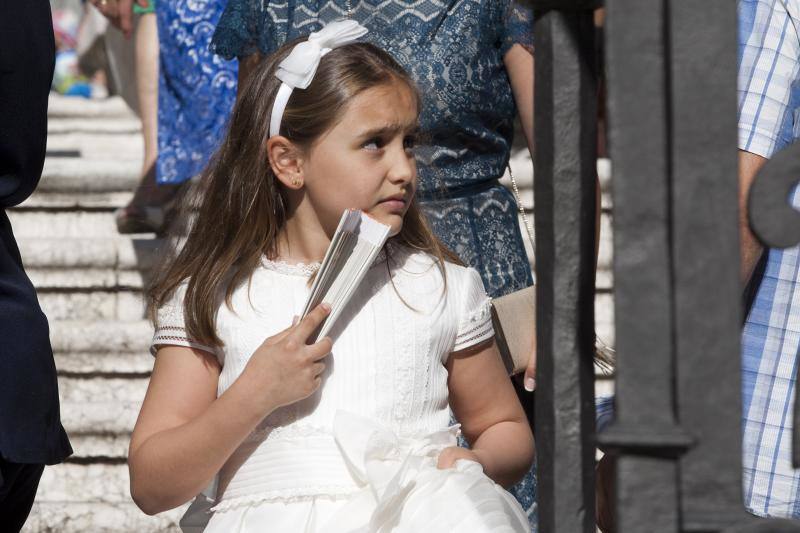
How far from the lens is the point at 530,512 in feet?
9.32

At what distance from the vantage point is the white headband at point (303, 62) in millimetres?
2404

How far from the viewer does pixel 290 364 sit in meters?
2.08

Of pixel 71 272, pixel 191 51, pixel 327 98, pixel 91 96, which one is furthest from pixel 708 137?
pixel 91 96

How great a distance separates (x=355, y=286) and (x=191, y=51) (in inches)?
114

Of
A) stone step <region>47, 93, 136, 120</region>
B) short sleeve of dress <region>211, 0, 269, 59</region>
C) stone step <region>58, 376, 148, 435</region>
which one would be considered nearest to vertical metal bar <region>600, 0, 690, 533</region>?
short sleeve of dress <region>211, 0, 269, 59</region>

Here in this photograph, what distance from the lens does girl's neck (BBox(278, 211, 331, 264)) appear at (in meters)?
2.42

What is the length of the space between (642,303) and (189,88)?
3.93 m

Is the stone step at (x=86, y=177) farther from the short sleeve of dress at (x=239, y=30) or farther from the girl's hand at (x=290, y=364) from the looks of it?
the girl's hand at (x=290, y=364)

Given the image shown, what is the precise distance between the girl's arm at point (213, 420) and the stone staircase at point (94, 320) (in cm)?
180

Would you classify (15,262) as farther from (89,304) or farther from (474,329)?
(89,304)

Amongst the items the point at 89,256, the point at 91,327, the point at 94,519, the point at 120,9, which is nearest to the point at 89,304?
the point at 89,256

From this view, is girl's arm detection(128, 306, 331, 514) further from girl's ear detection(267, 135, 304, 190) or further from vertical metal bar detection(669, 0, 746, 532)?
vertical metal bar detection(669, 0, 746, 532)

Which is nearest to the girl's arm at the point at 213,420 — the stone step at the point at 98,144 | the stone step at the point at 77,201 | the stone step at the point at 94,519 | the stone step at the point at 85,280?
the stone step at the point at 94,519

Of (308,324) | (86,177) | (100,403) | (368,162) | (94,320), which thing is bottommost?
(100,403)
